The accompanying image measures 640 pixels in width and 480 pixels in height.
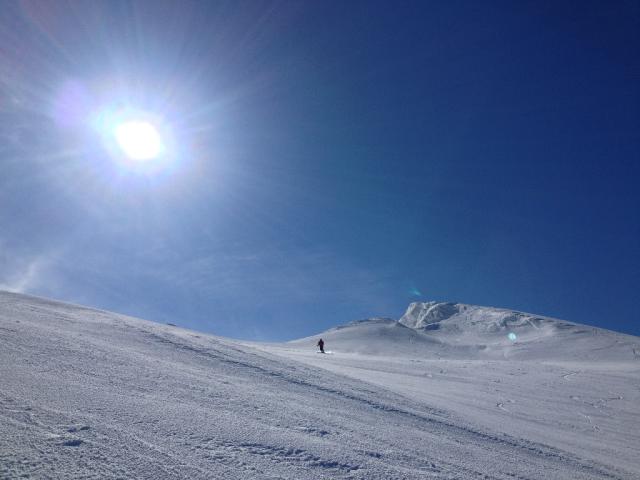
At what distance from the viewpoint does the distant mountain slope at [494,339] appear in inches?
1626

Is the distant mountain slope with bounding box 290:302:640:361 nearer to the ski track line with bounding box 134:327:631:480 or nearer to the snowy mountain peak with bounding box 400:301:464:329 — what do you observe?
the snowy mountain peak with bounding box 400:301:464:329

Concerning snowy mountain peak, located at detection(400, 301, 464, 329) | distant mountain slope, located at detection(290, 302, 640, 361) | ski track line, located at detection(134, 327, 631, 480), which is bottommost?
ski track line, located at detection(134, 327, 631, 480)

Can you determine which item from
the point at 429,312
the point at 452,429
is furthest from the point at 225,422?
the point at 429,312

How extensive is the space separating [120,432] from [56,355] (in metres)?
2.93

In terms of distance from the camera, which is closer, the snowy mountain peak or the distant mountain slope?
the distant mountain slope

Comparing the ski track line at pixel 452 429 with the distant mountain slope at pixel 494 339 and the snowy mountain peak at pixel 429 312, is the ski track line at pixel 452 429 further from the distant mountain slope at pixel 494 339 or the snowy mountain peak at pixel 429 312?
the snowy mountain peak at pixel 429 312

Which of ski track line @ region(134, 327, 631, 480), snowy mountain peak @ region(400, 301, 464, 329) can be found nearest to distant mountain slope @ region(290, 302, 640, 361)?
snowy mountain peak @ region(400, 301, 464, 329)

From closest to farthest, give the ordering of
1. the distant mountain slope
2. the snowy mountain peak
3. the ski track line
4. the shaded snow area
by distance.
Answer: the shaded snow area, the ski track line, the distant mountain slope, the snowy mountain peak

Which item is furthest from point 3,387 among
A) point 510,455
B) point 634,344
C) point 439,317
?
point 439,317

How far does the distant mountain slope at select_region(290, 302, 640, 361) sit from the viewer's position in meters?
41.3

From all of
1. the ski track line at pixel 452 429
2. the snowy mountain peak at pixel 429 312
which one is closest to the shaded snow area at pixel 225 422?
the ski track line at pixel 452 429

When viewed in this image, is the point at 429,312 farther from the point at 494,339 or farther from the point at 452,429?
the point at 452,429

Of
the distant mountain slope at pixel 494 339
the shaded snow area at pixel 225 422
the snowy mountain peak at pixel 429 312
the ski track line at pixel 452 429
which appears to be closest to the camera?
the shaded snow area at pixel 225 422

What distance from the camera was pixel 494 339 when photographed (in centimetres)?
5459
